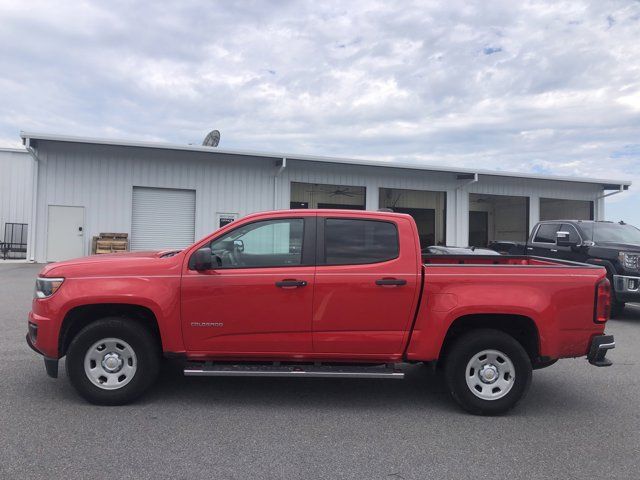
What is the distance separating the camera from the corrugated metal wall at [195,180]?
1967 centimetres

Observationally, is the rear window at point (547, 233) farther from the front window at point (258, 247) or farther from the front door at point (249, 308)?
the front door at point (249, 308)

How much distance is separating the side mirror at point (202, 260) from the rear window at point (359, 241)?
1074 millimetres

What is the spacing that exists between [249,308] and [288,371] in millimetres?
684

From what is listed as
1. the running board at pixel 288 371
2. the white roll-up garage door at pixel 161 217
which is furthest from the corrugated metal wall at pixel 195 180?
the running board at pixel 288 371

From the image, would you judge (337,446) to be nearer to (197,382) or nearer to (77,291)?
(197,382)

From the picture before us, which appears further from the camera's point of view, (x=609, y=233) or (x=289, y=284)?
(x=609, y=233)

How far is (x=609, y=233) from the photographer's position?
451 inches

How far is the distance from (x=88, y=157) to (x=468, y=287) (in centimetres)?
1840

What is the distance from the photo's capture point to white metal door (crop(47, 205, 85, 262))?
19.7 meters

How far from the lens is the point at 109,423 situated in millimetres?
4520

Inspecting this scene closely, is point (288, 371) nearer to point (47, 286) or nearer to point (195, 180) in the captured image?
point (47, 286)

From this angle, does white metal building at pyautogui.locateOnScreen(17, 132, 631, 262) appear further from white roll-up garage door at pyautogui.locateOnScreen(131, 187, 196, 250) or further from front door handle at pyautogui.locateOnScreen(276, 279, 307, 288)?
front door handle at pyautogui.locateOnScreen(276, 279, 307, 288)

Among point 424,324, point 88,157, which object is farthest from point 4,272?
point 424,324

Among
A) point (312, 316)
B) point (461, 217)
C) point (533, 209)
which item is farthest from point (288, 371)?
point (533, 209)
